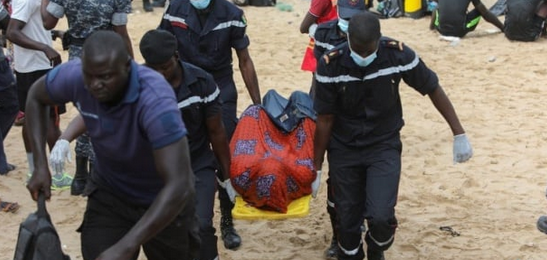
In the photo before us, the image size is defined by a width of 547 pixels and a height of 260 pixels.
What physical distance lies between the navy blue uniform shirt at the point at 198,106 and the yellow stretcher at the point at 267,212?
0.57 metres

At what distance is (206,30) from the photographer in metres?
5.43

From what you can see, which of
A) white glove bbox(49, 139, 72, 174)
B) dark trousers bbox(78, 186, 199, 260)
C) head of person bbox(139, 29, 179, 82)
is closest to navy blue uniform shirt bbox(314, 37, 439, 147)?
head of person bbox(139, 29, 179, 82)

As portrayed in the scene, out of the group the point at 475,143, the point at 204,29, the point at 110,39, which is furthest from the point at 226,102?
the point at 475,143

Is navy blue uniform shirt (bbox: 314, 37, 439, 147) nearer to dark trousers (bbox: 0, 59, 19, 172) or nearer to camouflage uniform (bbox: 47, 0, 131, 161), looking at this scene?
camouflage uniform (bbox: 47, 0, 131, 161)

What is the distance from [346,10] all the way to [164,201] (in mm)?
3271

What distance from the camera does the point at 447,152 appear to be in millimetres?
7445

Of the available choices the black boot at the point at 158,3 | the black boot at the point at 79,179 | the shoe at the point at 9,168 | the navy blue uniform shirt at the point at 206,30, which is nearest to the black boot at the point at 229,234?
the navy blue uniform shirt at the point at 206,30

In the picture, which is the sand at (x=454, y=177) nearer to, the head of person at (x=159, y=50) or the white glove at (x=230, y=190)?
the white glove at (x=230, y=190)

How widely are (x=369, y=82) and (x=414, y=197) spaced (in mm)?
2029

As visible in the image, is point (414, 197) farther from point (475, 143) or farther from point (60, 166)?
point (60, 166)

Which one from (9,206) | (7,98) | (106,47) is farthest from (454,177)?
(106,47)

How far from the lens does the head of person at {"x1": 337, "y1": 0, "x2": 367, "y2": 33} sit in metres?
5.85

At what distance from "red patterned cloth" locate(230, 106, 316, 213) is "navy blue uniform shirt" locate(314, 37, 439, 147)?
0.50 m

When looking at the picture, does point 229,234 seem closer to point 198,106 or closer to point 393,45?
point 198,106
